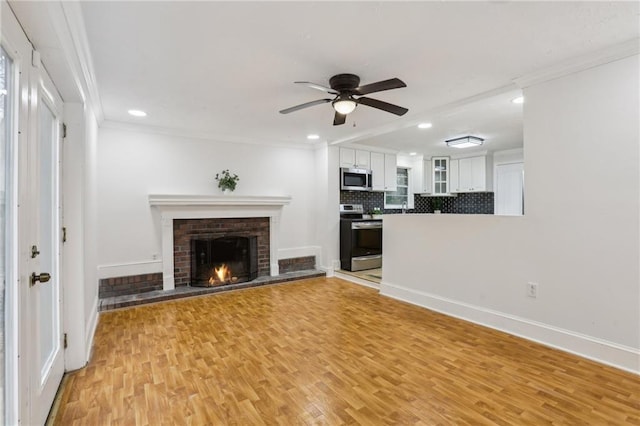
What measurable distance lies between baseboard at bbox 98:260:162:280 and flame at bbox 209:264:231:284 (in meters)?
0.75

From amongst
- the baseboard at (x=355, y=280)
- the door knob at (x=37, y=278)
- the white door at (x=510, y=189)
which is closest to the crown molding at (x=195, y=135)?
the baseboard at (x=355, y=280)

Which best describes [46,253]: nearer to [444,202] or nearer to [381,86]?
[381,86]

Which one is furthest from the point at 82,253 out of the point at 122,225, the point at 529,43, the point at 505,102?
the point at 505,102

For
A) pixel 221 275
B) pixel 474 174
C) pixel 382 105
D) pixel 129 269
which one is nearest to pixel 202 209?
pixel 221 275

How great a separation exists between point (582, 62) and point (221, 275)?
485 cm

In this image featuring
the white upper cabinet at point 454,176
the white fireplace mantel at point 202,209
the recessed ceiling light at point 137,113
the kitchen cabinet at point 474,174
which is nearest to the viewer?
the recessed ceiling light at point 137,113

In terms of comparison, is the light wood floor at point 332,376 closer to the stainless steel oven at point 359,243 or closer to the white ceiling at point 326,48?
the stainless steel oven at point 359,243

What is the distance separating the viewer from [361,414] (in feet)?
6.08

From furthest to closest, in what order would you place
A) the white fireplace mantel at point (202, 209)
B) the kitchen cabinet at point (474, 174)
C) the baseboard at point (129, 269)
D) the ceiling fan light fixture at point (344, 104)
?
1. the kitchen cabinet at point (474, 174)
2. the white fireplace mantel at point (202, 209)
3. the baseboard at point (129, 269)
4. the ceiling fan light fixture at point (344, 104)

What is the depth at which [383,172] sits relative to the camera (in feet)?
20.3

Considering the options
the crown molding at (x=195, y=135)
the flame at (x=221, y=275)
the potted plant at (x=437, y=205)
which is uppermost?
the crown molding at (x=195, y=135)

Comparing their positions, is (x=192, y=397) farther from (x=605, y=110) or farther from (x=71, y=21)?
(x=605, y=110)

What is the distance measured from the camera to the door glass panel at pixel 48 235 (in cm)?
197

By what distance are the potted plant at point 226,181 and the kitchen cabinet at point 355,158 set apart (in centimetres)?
192
